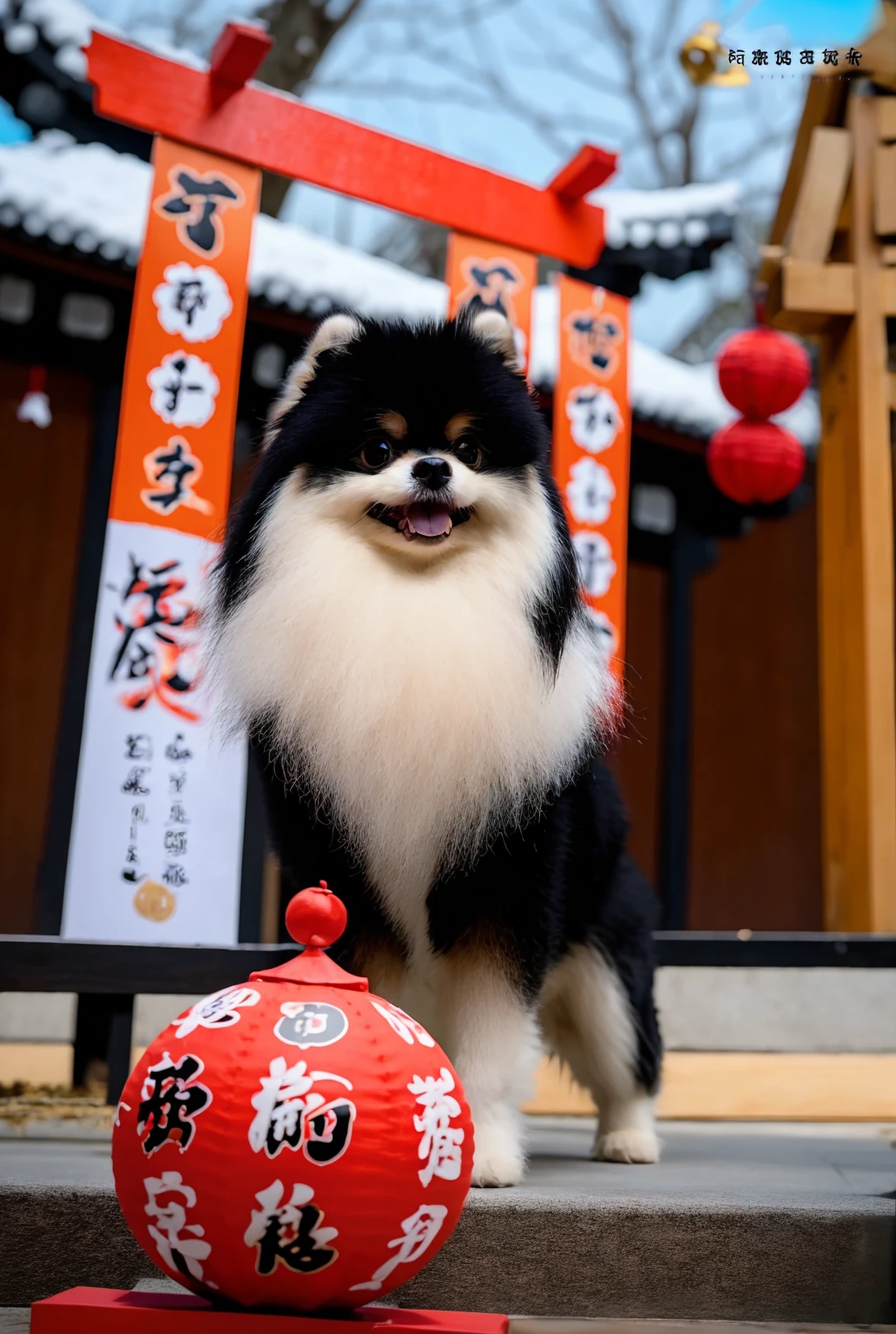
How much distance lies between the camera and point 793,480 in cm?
593

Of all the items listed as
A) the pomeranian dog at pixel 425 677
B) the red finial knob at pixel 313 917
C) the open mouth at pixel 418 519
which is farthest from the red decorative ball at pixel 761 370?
the red finial knob at pixel 313 917

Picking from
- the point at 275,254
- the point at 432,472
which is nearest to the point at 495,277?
the point at 275,254

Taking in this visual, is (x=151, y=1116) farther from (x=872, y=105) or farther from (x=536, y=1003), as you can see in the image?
(x=872, y=105)

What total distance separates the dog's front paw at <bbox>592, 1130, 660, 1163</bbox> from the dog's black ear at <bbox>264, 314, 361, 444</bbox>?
71.2 inches

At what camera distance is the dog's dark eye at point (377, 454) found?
102 inches

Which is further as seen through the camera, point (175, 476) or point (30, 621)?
point (30, 621)

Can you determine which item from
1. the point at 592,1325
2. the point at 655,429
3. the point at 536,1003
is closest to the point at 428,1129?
the point at 592,1325

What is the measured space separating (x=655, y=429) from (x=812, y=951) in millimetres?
3813

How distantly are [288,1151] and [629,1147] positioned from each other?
170 centimetres

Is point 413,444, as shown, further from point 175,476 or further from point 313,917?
point 175,476

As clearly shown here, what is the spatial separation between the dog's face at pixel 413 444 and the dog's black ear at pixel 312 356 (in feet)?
0.15

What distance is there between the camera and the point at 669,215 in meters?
6.82

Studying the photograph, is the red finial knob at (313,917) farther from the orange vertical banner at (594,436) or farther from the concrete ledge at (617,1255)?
the orange vertical banner at (594,436)

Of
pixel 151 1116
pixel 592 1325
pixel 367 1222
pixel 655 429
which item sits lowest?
pixel 592 1325
